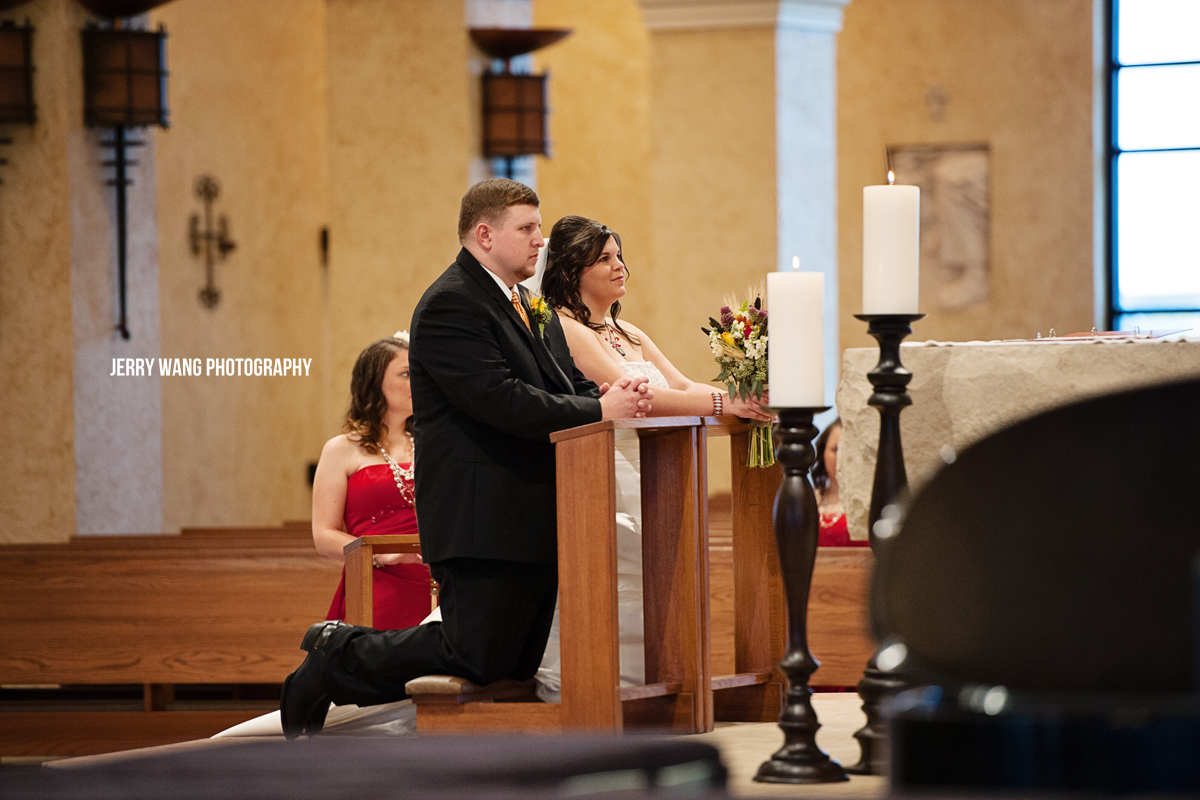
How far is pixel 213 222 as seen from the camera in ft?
31.7

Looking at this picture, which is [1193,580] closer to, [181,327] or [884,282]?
[884,282]

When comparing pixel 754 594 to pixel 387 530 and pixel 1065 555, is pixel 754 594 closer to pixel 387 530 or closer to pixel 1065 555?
pixel 387 530

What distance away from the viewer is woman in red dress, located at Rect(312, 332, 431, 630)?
15.9 feet

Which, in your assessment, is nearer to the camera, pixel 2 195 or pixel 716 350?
pixel 716 350

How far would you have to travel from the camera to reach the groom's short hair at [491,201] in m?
3.54

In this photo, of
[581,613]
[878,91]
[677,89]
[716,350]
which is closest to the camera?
[581,613]

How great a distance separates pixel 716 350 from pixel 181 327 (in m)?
6.60

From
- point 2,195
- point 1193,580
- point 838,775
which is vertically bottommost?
point 838,775

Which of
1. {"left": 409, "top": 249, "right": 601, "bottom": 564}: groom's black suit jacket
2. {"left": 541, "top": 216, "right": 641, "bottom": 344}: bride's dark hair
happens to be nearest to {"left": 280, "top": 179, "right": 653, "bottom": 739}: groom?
{"left": 409, "top": 249, "right": 601, "bottom": 564}: groom's black suit jacket

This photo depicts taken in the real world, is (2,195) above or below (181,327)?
above

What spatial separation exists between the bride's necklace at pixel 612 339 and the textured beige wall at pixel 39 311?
4.38m

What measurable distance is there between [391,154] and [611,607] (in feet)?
22.1

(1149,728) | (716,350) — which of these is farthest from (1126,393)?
(716,350)

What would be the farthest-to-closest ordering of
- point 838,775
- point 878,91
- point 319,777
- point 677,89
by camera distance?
1. point 878,91
2. point 677,89
3. point 838,775
4. point 319,777
